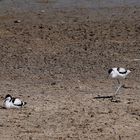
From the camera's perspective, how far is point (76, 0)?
2600 centimetres

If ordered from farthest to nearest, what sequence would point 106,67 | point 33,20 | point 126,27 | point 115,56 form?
point 33,20, point 126,27, point 115,56, point 106,67

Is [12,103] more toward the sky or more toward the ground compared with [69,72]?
more toward the ground

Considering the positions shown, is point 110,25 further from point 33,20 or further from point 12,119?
point 12,119

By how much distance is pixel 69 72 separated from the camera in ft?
51.4

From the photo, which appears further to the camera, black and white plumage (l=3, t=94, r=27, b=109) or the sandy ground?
black and white plumage (l=3, t=94, r=27, b=109)

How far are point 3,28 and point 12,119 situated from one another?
29.7 feet

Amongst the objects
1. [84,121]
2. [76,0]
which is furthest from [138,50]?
[76,0]

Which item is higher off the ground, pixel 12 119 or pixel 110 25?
pixel 110 25

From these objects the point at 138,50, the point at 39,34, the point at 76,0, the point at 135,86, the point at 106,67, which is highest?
the point at 76,0

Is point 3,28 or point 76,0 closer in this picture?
point 3,28

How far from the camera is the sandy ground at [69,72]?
37.8 ft

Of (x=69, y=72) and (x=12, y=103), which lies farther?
(x=69, y=72)

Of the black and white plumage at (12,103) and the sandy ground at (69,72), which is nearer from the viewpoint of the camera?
the sandy ground at (69,72)

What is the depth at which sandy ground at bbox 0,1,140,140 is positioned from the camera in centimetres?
1152
